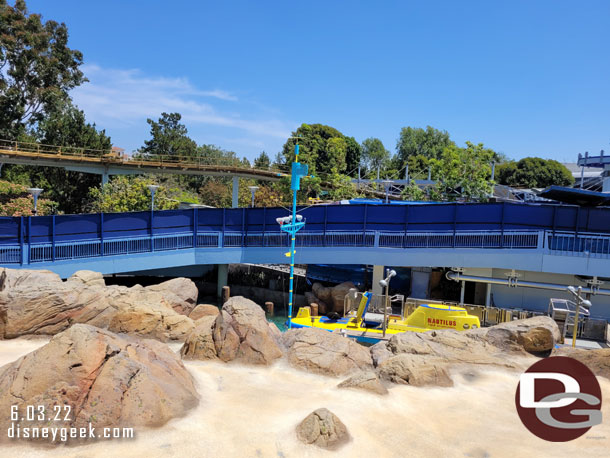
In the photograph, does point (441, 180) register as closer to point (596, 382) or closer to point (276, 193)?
point (276, 193)

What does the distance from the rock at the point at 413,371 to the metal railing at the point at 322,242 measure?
13.5 m

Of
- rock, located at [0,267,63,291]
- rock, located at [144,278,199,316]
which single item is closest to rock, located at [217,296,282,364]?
rock, located at [144,278,199,316]

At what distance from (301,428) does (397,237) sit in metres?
19.0

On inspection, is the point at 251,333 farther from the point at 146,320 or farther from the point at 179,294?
the point at 179,294

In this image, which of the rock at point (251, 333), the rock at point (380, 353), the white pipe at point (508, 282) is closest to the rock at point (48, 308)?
the rock at point (251, 333)

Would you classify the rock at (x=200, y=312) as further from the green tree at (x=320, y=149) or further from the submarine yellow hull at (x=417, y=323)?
the green tree at (x=320, y=149)

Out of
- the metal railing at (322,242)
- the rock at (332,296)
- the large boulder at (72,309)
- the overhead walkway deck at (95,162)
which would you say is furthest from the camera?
the overhead walkway deck at (95,162)

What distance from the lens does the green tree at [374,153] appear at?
89.6m

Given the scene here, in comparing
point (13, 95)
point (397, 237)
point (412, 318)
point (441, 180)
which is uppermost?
point (13, 95)

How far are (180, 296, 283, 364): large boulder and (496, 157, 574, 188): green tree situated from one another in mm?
73913

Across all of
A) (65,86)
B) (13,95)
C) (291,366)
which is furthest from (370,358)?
(65,86)

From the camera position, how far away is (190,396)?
41.3ft

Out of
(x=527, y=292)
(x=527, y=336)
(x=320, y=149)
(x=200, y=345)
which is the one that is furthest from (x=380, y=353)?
(x=320, y=149)

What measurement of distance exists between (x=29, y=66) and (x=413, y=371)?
2346 inches
